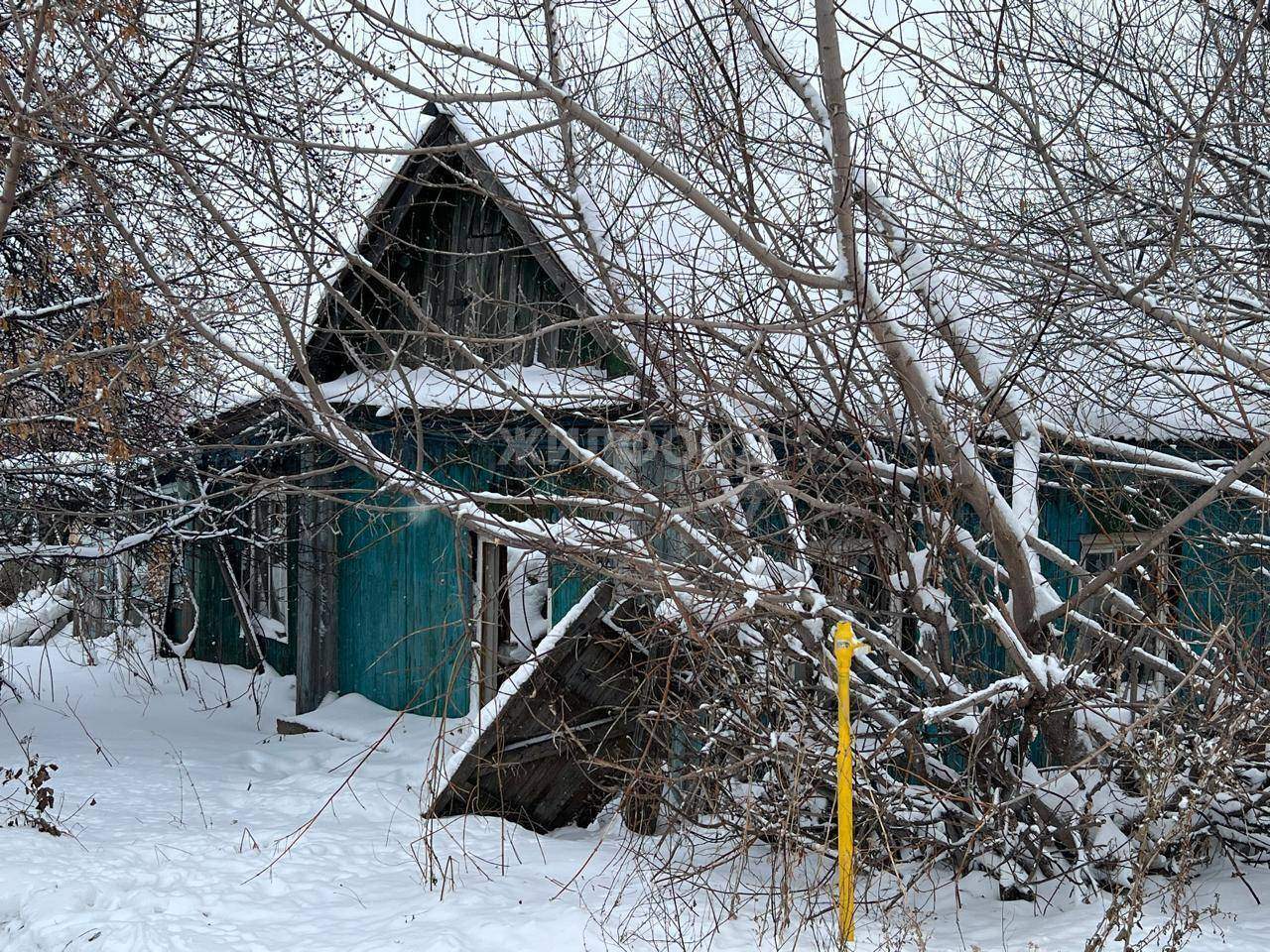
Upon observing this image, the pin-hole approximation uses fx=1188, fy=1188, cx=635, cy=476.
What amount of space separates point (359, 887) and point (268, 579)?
24.5ft

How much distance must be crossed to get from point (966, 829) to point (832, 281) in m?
2.58

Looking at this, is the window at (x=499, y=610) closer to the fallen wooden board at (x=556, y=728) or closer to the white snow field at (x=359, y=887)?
the white snow field at (x=359, y=887)

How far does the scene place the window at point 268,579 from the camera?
36.8 feet

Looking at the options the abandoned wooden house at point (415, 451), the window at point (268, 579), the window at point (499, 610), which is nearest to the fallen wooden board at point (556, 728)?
the window at point (499, 610)

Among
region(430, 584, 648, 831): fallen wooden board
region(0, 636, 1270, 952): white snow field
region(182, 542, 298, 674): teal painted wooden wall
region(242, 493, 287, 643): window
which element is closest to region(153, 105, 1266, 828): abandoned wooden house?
region(242, 493, 287, 643): window

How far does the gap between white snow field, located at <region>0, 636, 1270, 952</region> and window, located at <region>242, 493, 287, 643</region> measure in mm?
3012

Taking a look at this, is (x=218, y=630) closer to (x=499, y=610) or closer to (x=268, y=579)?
(x=268, y=579)

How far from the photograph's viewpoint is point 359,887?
5.69 metres

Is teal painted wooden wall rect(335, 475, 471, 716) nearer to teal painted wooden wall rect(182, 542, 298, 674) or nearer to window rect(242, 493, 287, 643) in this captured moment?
window rect(242, 493, 287, 643)

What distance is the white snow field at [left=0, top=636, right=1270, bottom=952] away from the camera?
479 cm

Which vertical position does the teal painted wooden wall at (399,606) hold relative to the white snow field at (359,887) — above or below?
above

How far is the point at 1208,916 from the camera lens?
4.87 meters

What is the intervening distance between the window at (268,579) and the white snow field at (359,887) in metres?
3.01

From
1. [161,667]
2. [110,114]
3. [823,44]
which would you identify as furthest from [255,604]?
[823,44]
